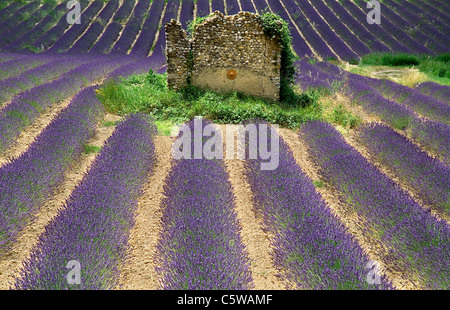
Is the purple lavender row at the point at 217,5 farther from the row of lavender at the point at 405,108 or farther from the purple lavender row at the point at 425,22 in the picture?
the row of lavender at the point at 405,108

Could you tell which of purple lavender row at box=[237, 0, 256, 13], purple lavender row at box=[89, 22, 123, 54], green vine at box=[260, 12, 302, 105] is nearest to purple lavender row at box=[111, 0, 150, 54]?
purple lavender row at box=[89, 22, 123, 54]

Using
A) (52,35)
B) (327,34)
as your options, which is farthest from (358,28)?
(52,35)

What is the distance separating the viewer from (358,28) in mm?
20953

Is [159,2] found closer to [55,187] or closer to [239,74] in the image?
[239,74]

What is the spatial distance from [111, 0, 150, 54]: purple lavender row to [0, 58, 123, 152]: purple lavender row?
7.97 meters

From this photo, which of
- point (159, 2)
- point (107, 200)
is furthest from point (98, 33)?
point (107, 200)

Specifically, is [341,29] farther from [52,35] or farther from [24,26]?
[24,26]

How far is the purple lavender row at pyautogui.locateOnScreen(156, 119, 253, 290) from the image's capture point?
2.30m

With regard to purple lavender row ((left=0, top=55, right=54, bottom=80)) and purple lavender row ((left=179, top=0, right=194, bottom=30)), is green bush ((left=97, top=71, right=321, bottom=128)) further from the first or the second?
purple lavender row ((left=179, top=0, right=194, bottom=30))

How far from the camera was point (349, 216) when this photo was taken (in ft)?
12.5

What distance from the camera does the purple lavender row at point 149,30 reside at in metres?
18.6

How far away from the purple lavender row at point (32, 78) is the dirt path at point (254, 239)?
586 centimetres

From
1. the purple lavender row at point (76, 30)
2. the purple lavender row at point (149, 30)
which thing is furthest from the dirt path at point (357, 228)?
the purple lavender row at point (76, 30)
